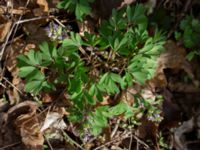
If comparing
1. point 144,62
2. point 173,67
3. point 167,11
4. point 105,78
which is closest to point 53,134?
point 105,78

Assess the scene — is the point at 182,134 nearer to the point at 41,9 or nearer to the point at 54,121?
the point at 54,121

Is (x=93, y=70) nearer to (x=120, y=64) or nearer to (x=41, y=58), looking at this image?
(x=120, y=64)

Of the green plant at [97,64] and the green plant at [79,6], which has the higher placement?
the green plant at [79,6]

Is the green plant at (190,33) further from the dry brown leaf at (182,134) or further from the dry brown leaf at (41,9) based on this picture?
the dry brown leaf at (41,9)

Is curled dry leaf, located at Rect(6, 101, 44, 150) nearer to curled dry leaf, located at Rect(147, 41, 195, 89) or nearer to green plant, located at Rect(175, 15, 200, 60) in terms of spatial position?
curled dry leaf, located at Rect(147, 41, 195, 89)

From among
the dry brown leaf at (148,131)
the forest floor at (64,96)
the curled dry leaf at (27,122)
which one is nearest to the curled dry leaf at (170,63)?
the forest floor at (64,96)

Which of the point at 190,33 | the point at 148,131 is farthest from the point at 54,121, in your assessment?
the point at 190,33

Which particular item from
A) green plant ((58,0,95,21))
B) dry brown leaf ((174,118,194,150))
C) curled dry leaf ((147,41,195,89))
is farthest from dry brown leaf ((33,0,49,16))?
dry brown leaf ((174,118,194,150))
